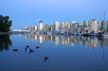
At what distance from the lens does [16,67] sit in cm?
1714

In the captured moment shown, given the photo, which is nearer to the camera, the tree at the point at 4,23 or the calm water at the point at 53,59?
the calm water at the point at 53,59

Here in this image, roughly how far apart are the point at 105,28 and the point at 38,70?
340 feet

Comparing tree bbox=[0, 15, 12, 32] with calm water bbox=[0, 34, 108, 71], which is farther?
tree bbox=[0, 15, 12, 32]

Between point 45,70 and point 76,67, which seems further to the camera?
point 76,67

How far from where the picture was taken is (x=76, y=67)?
1731cm

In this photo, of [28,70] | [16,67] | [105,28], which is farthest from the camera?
[105,28]

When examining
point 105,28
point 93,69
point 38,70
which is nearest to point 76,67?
point 93,69

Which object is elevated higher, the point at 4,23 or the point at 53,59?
the point at 4,23

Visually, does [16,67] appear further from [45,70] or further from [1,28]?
[1,28]

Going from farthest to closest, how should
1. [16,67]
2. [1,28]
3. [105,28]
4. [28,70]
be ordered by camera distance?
[105,28] → [1,28] → [16,67] → [28,70]

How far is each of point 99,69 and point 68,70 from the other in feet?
6.06

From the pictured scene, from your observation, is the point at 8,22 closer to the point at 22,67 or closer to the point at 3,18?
the point at 3,18

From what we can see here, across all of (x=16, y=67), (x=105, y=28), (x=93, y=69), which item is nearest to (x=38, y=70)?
(x=16, y=67)

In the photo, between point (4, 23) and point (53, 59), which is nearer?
point (53, 59)
